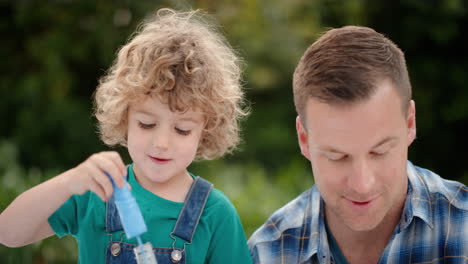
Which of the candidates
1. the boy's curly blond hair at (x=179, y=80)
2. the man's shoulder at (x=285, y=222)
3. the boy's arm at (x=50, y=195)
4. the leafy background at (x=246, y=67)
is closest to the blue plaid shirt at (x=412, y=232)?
the man's shoulder at (x=285, y=222)

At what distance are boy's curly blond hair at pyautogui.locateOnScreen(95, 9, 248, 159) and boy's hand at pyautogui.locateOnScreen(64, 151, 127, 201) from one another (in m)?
0.33

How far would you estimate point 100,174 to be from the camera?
1978 mm

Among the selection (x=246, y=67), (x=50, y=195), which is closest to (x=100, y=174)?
(x=50, y=195)

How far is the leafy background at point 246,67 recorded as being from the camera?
5.21 m

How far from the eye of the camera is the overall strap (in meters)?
2.28

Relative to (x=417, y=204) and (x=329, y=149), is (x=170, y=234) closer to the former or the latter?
(x=329, y=149)

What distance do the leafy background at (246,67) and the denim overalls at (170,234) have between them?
6.40 ft

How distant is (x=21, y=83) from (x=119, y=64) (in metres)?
3.66

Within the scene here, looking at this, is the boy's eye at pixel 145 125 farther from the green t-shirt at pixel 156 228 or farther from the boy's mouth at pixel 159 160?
the green t-shirt at pixel 156 228

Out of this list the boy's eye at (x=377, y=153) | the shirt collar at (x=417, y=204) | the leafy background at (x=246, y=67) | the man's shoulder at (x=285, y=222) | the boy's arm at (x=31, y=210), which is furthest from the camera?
the leafy background at (x=246, y=67)

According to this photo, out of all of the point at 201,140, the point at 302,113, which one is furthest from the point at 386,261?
the point at 201,140

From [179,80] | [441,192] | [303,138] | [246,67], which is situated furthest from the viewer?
[246,67]

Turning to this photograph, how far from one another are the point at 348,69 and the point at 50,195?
3.65 ft

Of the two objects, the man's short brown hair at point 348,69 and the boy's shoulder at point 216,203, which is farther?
the boy's shoulder at point 216,203
